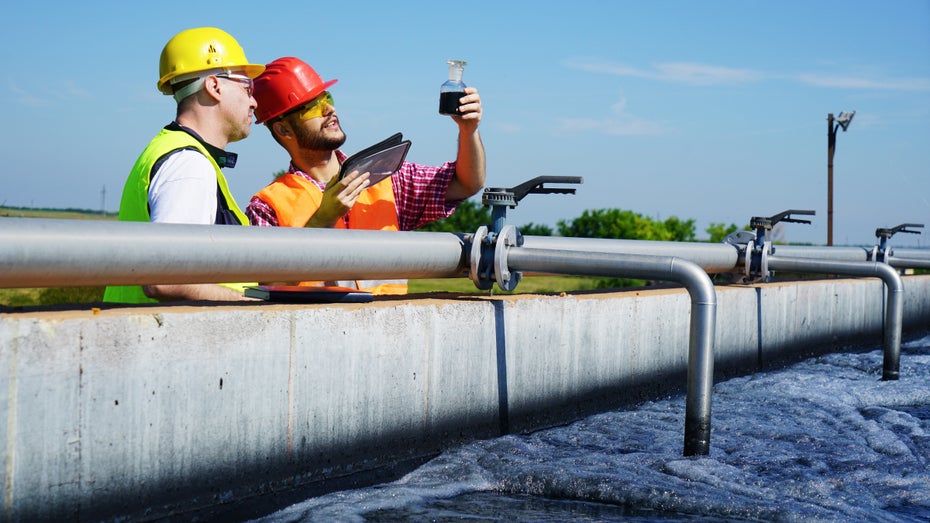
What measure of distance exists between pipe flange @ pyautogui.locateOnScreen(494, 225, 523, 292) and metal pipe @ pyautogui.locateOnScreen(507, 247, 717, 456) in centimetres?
26

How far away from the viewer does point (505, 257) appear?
4332 millimetres

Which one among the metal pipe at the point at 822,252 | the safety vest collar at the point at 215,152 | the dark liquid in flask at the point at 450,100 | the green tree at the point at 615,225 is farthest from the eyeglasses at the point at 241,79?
the green tree at the point at 615,225

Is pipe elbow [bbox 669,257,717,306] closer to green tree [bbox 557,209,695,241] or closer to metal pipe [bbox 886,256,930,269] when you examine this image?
metal pipe [bbox 886,256,930,269]

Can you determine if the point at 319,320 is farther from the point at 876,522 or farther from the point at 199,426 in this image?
the point at 876,522

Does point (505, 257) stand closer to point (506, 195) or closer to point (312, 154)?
point (506, 195)

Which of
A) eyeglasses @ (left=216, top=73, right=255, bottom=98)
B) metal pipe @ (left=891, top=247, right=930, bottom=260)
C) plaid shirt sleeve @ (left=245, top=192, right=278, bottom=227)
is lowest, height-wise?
metal pipe @ (left=891, top=247, right=930, bottom=260)

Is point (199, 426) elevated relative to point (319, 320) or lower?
lower

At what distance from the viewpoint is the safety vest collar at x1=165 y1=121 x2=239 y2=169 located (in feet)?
12.7

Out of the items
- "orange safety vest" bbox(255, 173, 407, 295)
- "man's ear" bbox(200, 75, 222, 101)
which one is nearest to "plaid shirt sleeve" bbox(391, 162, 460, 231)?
"orange safety vest" bbox(255, 173, 407, 295)

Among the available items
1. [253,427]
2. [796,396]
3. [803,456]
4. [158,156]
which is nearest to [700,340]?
[803,456]

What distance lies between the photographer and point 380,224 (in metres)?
4.89

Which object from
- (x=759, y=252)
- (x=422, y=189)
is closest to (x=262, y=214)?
(x=422, y=189)

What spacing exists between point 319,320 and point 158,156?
815mm

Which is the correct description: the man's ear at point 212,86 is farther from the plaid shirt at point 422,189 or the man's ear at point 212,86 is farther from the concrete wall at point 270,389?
the plaid shirt at point 422,189
